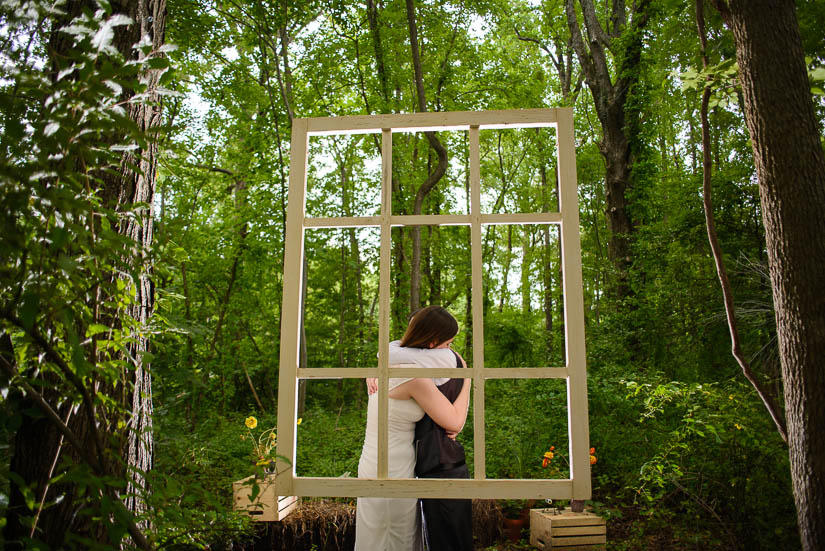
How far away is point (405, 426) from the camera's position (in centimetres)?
188

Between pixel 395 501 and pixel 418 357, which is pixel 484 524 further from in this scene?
pixel 418 357

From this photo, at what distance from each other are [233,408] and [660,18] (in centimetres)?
719

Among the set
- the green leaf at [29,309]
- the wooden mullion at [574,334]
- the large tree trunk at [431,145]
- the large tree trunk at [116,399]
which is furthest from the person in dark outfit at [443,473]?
the large tree trunk at [431,145]

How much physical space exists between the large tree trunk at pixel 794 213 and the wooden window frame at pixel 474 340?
0.68 m

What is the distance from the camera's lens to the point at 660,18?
6.41 meters

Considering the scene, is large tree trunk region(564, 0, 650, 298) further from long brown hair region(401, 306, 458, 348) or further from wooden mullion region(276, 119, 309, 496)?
wooden mullion region(276, 119, 309, 496)

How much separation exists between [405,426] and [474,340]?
0.39 m

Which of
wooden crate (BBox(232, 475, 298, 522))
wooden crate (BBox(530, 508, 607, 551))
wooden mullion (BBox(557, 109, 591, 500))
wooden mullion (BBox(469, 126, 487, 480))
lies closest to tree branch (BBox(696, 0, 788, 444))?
wooden mullion (BBox(557, 109, 591, 500))

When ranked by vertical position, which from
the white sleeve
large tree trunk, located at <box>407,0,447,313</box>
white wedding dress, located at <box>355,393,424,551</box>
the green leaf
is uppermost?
large tree trunk, located at <box>407,0,447,313</box>

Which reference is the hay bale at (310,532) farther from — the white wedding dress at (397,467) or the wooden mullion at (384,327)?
the wooden mullion at (384,327)

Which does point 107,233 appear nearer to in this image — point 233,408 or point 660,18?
point 660,18

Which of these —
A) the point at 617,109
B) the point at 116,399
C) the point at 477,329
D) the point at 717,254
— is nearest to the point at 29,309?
the point at 116,399

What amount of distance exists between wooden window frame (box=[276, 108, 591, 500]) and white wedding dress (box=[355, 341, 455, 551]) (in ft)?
0.36

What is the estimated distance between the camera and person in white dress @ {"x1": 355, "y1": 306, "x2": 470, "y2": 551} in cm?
183
